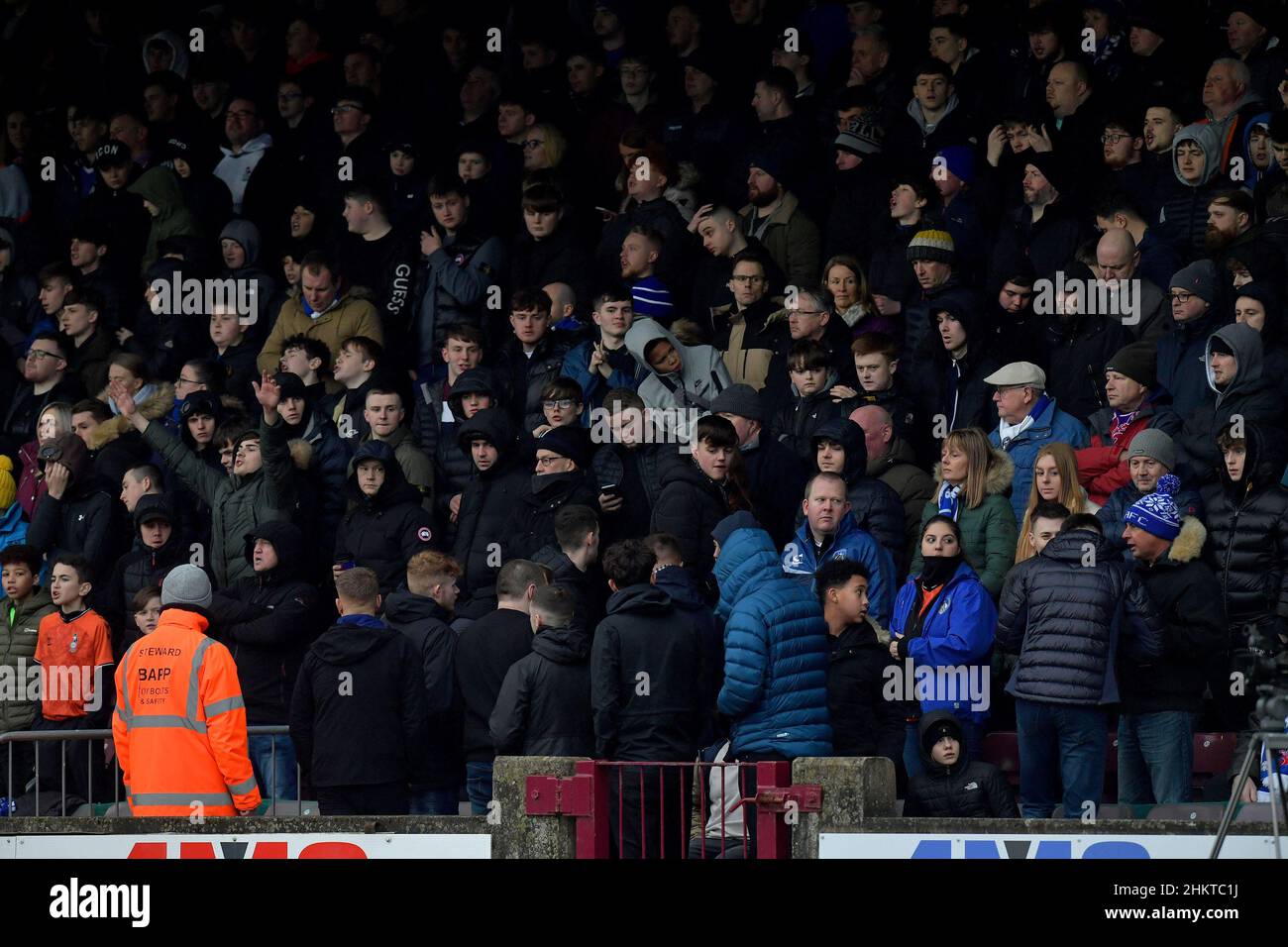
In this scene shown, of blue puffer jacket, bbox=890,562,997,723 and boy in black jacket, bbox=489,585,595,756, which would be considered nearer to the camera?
boy in black jacket, bbox=489,585,595,756

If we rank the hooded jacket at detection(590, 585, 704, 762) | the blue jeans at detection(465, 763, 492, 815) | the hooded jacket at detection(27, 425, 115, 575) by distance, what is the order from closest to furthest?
1. the hooded jacket at detection(590, 585, 704, 762)
2. the blue jeans at detection(465, 763, 492, 815)
3. the hooded jacket at detection(27, 425, 115, 575)

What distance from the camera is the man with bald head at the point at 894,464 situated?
1415 cm

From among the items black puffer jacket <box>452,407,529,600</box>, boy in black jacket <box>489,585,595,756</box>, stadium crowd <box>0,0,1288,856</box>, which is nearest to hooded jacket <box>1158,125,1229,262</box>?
stadium crowd <box>0,0,1288,856</box>

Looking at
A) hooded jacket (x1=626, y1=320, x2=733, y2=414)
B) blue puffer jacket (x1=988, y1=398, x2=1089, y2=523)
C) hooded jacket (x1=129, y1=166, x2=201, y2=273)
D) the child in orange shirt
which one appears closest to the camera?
blue puffer jacket (x1=988, y1=398, x2=1089, y2=523)

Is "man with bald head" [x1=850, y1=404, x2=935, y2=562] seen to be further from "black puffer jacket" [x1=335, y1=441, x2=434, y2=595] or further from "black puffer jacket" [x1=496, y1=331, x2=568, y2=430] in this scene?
"black puffer jacket" [x1=335, y1=441, x2=434, y2=595]

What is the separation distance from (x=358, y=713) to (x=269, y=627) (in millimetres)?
2331

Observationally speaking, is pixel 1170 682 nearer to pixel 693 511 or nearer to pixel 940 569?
pixel 940 569

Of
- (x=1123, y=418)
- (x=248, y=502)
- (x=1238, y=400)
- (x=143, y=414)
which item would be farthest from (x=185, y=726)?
(x=1238, y=400)

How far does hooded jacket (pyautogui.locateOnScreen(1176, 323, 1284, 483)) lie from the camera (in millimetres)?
13492

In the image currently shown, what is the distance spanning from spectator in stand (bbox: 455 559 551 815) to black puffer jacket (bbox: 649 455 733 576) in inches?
47.6

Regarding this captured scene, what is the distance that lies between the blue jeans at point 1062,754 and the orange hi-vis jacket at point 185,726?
396 centimetres

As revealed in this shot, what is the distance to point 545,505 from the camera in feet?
46.8
